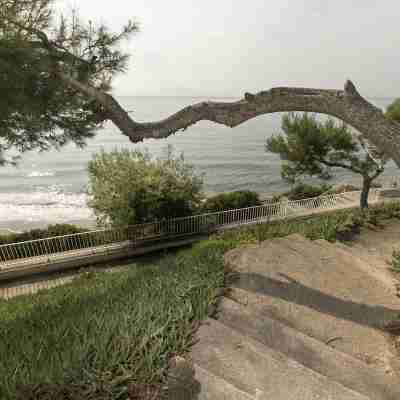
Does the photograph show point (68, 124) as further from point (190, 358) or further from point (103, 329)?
point (190, 358)

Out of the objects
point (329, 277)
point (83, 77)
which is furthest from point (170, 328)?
point (83, 77)

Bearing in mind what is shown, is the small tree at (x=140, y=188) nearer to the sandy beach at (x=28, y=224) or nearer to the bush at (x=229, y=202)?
the bush at (x=229, y=202)

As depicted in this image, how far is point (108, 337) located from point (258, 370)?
1.54m

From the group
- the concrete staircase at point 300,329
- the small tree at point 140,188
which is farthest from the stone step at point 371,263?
the small tree at point 140,188

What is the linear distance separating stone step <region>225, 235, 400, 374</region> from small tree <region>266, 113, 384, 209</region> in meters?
10.6

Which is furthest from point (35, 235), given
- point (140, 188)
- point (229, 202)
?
point (229, 202)

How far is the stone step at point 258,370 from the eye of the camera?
2.62 meters

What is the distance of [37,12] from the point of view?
476cm

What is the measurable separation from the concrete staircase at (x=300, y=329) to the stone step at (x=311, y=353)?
0.01 metres

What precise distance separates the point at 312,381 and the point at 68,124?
19.2ft

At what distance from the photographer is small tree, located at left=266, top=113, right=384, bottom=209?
609 inches

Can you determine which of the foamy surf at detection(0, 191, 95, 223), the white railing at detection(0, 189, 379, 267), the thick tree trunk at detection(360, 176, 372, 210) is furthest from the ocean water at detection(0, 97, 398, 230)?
the thick tree trunk at detection(360, 176, 372, 210)

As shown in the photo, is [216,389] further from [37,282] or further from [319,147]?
[319,147]

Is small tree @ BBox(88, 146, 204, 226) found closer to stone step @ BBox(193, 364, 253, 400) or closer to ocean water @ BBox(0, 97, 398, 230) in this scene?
ocean water @ BBox(0, 97, 398, 230)
